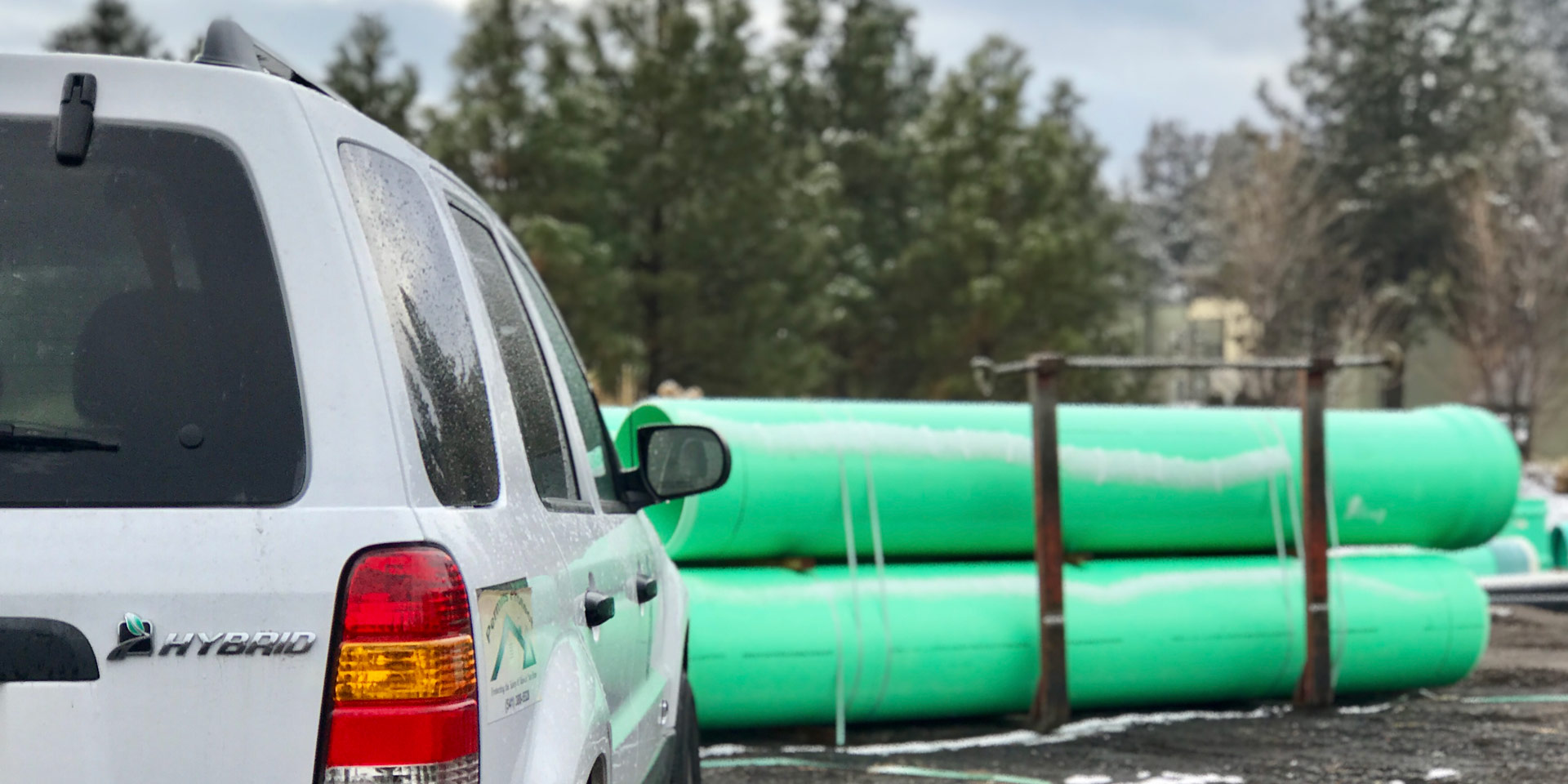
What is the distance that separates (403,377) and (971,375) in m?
37.6

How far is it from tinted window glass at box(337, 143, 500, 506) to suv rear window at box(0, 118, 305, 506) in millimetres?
156

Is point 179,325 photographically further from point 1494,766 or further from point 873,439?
point 1494,766

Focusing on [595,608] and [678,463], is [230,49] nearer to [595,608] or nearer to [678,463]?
[595,608]

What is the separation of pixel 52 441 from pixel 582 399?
1939 millimetres

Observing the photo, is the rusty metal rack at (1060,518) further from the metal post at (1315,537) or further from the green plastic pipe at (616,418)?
the green plastic pipe at (616,418)

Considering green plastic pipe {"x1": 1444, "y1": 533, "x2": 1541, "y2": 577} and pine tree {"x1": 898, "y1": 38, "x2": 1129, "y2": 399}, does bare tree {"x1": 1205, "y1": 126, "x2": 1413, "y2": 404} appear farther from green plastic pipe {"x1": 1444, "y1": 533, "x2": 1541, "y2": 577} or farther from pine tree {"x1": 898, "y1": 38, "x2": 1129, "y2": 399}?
green plastic pipe {"x1": 1444, "y1": 533, "x2": 1541, "y2": 577}

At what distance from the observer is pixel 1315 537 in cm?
787

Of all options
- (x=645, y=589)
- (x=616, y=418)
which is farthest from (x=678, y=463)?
(x=616, y=418)

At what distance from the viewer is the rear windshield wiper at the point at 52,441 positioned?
6.31ft

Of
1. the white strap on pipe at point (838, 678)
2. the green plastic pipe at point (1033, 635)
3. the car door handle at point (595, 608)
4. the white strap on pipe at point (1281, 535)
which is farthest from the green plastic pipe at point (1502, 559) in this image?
the car door handle at point (595, 608)

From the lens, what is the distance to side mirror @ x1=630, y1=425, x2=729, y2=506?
3779mm

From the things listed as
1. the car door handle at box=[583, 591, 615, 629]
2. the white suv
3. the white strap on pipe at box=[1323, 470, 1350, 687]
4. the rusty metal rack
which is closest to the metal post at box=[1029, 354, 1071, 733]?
the rusty metal rack

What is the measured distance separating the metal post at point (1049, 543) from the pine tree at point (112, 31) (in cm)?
3452

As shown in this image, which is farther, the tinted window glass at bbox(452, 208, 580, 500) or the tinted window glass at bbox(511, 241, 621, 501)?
the tinted window glass at bbox(511, 241, 621, 501)
